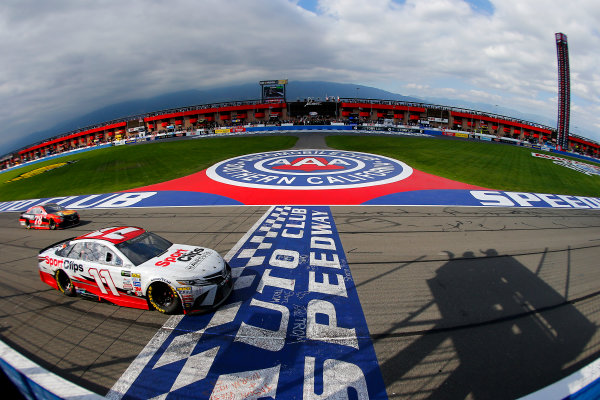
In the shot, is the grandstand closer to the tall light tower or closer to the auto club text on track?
the tall light tower

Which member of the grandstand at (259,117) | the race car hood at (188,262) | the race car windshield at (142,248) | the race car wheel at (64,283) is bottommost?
the race car wheel at (64,283)

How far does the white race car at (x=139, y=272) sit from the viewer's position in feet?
19.0

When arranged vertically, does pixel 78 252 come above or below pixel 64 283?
above

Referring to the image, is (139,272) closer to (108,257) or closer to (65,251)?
(108,257)

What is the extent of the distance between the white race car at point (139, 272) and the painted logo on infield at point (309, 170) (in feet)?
39.4

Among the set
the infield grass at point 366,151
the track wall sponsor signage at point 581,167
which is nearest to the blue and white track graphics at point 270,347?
the infield grass at point 366,151

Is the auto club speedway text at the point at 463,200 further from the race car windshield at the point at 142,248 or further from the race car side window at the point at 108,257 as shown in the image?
the race car side window at the point at 108,257

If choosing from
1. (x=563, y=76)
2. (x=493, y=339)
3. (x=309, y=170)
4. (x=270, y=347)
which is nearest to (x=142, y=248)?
(x=270, y=347)

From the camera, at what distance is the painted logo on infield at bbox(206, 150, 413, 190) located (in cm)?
1938

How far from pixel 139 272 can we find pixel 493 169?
28.9 metres

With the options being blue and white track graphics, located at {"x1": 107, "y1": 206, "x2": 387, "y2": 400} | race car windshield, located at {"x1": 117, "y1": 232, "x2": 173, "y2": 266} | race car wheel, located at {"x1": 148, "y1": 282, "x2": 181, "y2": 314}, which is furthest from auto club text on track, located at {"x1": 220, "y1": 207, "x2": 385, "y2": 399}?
race car windshield, located at {"x1": 117, "y1": 232, "x2": 173, "y2": 266}

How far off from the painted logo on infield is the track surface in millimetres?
8038

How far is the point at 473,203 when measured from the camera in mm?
15117

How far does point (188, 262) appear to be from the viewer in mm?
6168
